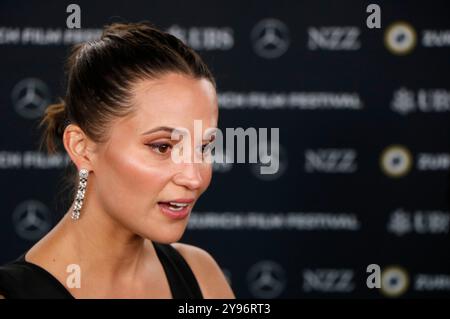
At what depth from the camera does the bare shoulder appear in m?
1.56

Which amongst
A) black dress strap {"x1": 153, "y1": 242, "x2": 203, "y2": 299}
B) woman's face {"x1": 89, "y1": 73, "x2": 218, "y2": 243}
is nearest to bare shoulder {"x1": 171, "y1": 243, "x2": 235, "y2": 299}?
black dress strap {"x1": 153, "y1": 242, "x2": 203, "y2": 299}

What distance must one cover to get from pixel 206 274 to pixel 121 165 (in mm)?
407

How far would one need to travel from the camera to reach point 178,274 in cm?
155

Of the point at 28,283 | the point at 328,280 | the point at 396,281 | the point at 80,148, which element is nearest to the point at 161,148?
the point at 80,148

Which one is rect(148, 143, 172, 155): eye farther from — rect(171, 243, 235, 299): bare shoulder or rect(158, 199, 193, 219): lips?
rect(171, 243, 235, 299): bare shoulder

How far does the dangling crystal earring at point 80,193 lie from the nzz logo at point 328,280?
140 centimetres

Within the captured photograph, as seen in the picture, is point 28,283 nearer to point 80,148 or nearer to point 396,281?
point 80,148

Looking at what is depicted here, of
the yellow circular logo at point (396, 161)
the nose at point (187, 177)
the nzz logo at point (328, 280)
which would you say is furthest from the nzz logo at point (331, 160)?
the nose at point (187, 177)

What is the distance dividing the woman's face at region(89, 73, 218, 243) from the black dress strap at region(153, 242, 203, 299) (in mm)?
206

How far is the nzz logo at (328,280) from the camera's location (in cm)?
261

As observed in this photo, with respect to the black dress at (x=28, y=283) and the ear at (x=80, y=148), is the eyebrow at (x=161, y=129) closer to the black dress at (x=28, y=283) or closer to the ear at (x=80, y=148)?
the ear at (x=80, y=148)

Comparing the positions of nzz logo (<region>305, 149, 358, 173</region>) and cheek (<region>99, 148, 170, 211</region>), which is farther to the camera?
nzz logo (<region>305, 149, 358, 173</region>)
